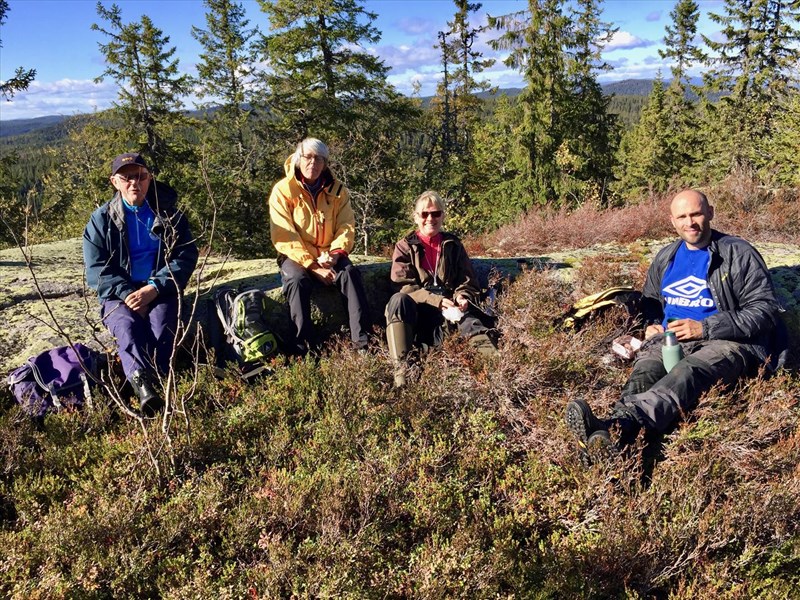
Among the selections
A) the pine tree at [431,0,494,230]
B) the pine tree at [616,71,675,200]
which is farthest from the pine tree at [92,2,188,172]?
the pine tree at [616,71,675,200]

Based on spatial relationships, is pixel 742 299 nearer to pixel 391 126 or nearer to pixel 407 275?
pixel 407 275

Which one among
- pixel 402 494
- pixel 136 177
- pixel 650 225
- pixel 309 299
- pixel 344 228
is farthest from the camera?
pixel 650 225

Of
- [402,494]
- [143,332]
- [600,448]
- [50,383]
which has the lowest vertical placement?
[402,494]

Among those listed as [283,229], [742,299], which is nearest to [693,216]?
[742,299]

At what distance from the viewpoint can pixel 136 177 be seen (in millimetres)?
4617

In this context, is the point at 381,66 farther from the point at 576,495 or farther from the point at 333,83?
the point at 576,495

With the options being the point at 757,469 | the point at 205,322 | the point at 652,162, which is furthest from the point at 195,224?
the point at 652,162

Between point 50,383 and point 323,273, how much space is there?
2.50 m

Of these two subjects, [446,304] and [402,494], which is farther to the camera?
[446,304]

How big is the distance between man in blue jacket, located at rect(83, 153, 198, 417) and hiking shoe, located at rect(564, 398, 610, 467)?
129 inches

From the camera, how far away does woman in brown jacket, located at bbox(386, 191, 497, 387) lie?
4875 millimetres

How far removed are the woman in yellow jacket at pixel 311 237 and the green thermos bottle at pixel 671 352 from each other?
2.63 m

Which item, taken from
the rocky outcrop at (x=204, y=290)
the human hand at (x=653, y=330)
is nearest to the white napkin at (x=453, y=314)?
the rocky outcrop at (x=204, y=290)

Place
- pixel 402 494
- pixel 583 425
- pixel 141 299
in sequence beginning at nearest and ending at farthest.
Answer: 1. pixel 402 494
2. pixel 583 425
3. pixel 141 299
